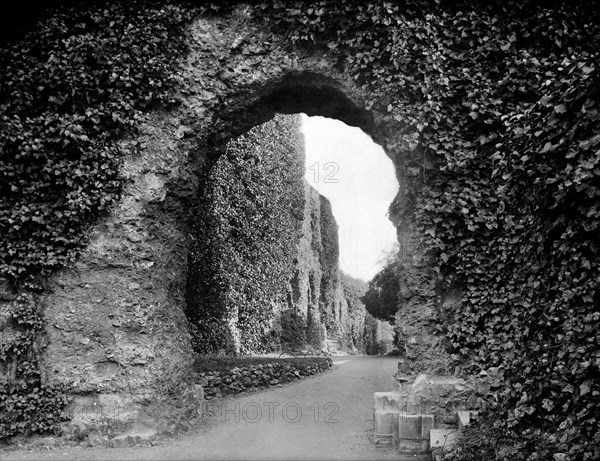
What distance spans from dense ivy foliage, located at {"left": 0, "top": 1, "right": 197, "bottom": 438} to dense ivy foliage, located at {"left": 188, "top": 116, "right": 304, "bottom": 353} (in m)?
5.17

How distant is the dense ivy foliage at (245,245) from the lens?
12664 millimetres

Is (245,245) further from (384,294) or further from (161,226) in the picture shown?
(384,294)

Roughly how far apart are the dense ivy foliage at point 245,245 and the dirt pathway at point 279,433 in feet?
9.42

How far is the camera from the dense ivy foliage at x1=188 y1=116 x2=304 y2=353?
12664 mm

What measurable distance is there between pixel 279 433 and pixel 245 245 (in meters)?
7.64

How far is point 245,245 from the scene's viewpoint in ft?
47.5

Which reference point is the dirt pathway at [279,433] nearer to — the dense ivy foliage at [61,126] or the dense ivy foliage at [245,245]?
the dense ivy foliage at [61,126]

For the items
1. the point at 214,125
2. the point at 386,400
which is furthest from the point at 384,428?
the point at 214,125

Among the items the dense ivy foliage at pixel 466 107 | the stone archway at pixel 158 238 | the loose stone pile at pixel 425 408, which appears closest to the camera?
the loose stone pile at pixel 425 408

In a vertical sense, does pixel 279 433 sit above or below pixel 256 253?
below

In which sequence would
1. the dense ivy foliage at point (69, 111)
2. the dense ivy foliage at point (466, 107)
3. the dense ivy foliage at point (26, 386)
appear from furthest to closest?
1. the dense ivy foliage at point (69, 111)
2. the dense ivy foliage at point (26, 386)
3. the dense ivy foliage at point (466, 107)

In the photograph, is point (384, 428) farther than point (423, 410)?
Yes

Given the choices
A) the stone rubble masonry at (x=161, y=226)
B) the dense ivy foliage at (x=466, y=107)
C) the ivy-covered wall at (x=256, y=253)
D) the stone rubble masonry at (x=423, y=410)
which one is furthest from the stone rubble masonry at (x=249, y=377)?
the dense ivy foliage at (x=466, y=107)

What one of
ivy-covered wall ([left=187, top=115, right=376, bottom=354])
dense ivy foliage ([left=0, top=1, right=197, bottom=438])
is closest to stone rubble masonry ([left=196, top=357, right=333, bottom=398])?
ivy-covered wall ([left=187, top=115, right=376, bottom=354])
